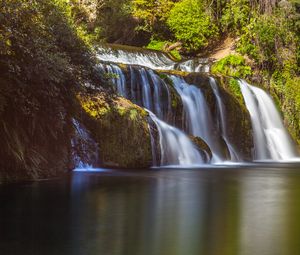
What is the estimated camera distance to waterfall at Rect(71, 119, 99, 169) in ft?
45.6

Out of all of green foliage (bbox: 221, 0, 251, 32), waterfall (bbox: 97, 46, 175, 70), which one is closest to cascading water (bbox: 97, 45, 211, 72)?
waterfall (bbox: 97, 46, 175, 70)

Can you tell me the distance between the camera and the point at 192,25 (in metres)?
33.9

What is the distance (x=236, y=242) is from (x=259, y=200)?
11.7 feet

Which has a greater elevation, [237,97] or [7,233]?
[237,97]

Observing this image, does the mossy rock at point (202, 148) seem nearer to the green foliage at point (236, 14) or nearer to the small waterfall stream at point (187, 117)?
the small waterfall stream at point (187, 117)

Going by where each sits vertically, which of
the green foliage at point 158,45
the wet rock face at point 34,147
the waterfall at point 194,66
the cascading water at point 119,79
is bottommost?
the wet rock face at point 34,147

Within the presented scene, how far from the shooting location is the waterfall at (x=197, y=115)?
1981cm

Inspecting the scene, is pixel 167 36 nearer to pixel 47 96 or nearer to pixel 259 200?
pixel 47 96

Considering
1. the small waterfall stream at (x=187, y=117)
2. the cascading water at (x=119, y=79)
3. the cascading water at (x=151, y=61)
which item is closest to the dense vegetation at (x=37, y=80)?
the small waterfall stream at (x=187, y=117)

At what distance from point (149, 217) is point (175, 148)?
9.19 m

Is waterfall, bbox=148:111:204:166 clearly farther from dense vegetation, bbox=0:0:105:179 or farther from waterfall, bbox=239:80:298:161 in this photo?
waterfall, bbox=239:80:298:161

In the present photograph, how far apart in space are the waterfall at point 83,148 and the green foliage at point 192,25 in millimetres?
20304

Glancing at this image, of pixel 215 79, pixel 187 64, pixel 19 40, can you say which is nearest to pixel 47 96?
pixel 19 40

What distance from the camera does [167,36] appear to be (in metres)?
35.8
